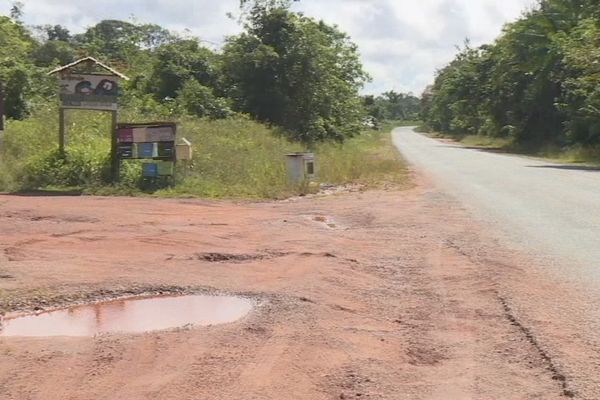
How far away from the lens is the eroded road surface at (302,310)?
4.53m

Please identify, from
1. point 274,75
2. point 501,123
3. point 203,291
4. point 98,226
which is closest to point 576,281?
point 203,291

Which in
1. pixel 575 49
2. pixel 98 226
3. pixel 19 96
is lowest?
pixel 98 226

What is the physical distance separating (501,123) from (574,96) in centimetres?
1634

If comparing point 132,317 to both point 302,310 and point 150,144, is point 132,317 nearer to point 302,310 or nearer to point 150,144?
point 302,310

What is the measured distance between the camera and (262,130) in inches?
1080

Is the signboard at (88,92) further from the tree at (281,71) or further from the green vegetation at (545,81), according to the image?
the green vegetation at (545,81)

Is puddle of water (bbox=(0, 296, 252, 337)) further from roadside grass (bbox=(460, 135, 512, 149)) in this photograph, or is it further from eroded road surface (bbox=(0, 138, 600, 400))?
roadside grass (bbox=(460, 135, 512, 149))

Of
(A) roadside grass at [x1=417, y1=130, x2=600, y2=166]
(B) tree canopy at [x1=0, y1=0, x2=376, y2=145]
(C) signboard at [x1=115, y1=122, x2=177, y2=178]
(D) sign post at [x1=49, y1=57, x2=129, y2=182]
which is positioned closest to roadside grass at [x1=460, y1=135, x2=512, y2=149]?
(A) roadside grass at [x1=417, y1=130, x2=600, y2=166]

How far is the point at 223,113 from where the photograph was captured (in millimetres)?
29656

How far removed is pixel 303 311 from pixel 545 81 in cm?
3976

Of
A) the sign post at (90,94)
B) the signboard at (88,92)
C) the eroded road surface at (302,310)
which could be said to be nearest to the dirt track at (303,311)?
the eroded road surface at (302,310)

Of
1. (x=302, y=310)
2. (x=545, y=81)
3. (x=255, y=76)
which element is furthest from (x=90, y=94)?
(x=545, y=81)

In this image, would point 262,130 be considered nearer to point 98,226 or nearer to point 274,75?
point 274,75

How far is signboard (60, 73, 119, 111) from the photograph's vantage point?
1666 centimetres
